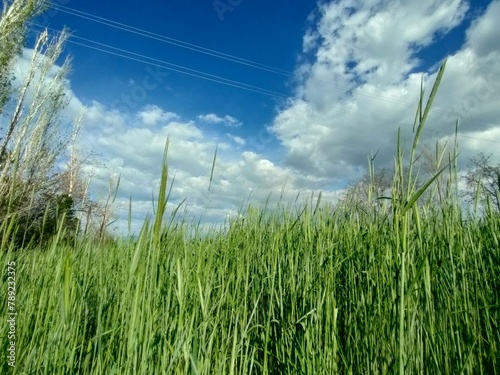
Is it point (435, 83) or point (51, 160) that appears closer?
point (435, 83)

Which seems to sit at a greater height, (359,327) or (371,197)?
(371,197)

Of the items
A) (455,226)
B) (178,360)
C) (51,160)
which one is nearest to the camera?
(178,360)

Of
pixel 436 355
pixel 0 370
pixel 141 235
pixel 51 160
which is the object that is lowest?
pixel 0 370

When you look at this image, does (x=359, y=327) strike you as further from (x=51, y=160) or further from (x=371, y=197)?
(x=51, y=160)

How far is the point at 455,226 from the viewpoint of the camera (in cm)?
188

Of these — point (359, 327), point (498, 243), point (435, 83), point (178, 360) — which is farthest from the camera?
point (498, 243)

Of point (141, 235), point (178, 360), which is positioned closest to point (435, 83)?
point (141, 235)

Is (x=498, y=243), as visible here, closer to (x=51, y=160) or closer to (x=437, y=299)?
(x=437, y=299)

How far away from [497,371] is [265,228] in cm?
166

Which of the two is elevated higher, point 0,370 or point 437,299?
point 437,299

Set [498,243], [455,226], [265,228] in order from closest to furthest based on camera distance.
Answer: [498,243], [455,226], [265,228]

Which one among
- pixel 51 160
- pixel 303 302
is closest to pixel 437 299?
pixel 303 302

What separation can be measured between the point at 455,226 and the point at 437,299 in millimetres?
574

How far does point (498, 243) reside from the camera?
166cm
